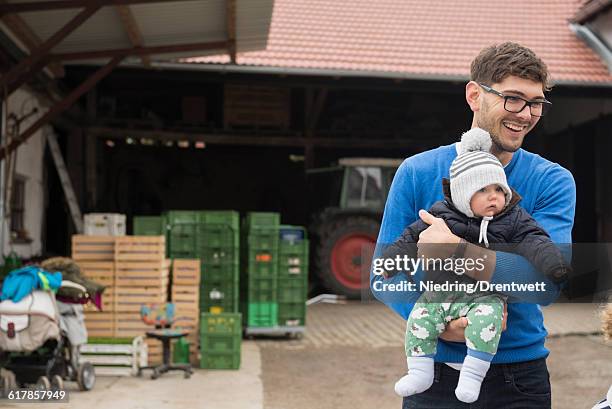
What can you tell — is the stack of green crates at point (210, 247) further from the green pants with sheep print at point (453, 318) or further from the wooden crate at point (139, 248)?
the green pants with sheep print at point (453, 318)

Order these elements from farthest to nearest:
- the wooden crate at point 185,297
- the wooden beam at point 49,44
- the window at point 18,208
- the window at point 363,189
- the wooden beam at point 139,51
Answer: the window at point 363,189 → the window at point 18,208 → the wooden beam at point 139,51 → the wooden crate at point 185,297 → the wooden beam at point 49,44

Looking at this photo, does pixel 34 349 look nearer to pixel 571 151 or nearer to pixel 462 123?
pixel 571 151

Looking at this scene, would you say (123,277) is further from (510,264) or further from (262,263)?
(510,264)

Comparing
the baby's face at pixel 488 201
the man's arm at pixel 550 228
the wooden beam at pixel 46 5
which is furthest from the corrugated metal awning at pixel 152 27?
the baby's face at pixel 488 201

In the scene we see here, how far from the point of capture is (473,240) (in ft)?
6.66

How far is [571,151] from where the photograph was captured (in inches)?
660

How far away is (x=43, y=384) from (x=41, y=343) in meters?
0.56

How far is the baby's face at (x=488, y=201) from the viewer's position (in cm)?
201

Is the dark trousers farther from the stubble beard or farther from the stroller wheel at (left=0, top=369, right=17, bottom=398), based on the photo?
the stroller wheel at (left=0, top=369, right=17, bottom=398)

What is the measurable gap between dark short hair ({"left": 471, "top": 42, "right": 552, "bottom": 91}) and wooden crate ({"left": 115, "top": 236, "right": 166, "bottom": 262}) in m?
7.56

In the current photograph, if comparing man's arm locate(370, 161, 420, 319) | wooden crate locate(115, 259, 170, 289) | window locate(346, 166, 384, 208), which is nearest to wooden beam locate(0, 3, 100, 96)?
wooden crate locate(115, 259, 170, 289)

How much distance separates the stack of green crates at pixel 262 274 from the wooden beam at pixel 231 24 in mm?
2279

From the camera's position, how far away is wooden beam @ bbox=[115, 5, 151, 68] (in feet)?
29.9

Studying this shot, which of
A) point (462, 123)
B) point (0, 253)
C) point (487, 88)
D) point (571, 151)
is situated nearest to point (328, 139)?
point (462, 123)
